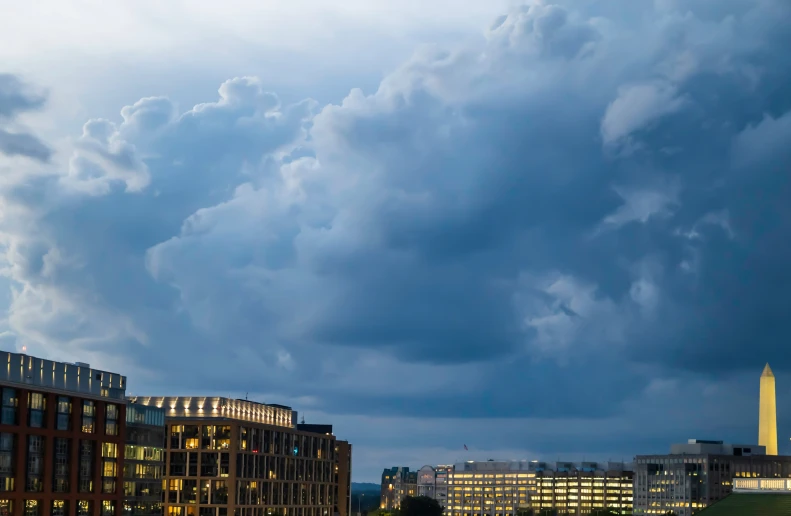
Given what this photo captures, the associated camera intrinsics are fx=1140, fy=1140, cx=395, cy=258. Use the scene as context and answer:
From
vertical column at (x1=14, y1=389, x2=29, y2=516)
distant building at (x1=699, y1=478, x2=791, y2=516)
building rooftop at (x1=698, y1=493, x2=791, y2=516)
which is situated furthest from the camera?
vertical column at (x1=14, y1=389, x2=29, y2=516)

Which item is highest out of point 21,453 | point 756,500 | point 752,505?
point 21,453

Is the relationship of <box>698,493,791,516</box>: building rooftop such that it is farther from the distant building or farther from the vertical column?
the vertical column

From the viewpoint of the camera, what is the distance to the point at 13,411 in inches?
7648

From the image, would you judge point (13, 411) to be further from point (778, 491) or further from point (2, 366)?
point (778, 491)

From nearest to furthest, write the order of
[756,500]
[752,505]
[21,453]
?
[752,505]
[756,500]
[21,453]

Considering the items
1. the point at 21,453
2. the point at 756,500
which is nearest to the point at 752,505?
the point at 756,500

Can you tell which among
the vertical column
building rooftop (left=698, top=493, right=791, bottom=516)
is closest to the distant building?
building rooftop (left=698, top=493, right=791, bottom=516)

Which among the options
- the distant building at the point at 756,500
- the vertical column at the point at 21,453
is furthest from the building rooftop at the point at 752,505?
the vertical column at the point at 21,453

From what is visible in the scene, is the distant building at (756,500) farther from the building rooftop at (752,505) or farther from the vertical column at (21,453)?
the vertical column at (21,453)

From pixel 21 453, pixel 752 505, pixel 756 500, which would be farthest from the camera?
pixel 21 453

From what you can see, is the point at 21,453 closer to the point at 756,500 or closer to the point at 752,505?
the point at 752,505

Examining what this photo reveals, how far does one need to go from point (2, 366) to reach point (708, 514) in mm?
116901

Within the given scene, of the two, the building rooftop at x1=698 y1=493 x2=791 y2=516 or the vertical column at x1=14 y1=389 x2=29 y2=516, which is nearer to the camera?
the building rooftop at x1=698 y1=493 x2=791 y2=516

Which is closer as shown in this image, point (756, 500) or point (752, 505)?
point (752, 505)
